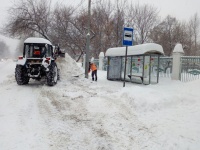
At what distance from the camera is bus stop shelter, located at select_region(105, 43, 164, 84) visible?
1135 centimetres

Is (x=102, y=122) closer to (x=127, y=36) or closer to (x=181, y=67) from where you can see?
(x=127, y=36)

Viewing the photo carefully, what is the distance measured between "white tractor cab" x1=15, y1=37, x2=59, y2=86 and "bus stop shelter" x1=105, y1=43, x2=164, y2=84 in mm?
4858

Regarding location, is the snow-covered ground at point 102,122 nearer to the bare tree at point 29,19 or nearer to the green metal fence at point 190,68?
the green metal fence at point 190,68

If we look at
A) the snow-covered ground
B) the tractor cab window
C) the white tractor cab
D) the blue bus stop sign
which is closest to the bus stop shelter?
the blue bus stop sign

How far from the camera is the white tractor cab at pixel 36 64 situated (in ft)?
33.5

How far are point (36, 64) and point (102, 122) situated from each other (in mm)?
6601

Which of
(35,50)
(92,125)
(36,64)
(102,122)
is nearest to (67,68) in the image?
(35,50)

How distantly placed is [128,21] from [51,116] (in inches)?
1089

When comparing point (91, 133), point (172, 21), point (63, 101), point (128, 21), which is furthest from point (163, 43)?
point (91, 133)

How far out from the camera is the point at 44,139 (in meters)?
4.05

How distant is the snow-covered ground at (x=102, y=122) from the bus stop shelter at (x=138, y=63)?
441 cm

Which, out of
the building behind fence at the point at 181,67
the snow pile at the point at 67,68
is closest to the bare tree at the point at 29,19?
the snow pile at the point at 67,68

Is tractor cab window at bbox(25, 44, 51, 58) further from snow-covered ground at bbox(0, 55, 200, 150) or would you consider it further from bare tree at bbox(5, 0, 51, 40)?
bare tree at bbox(5, 0, 51, 40)

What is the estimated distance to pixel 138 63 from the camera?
13.0m
